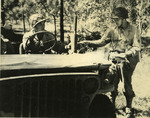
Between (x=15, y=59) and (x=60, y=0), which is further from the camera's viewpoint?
(x=60, y=0)

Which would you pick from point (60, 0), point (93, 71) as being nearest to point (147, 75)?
point (93, 71)

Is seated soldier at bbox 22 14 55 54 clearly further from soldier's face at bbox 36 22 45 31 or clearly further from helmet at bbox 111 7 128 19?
helmet at bbox 111 7 128 19

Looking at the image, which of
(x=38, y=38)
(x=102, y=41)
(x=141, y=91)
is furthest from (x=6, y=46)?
(x=141, y=91)

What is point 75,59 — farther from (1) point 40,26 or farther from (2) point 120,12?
(2) point 120,12

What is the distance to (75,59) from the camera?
3.21 m

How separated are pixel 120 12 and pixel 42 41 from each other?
4.50 ft

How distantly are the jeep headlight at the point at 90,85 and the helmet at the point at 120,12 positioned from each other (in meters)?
1.35

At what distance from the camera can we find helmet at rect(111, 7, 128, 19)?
380 cm

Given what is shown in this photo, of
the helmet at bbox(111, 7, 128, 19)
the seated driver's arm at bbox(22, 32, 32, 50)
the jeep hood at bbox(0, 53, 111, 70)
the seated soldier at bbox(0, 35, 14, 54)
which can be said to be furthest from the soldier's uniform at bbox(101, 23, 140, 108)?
the seated soldier at bbox(0, 35, 14, 54)

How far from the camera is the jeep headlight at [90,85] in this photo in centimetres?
298

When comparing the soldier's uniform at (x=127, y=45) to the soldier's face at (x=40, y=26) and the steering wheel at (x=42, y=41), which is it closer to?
the steering wheel at (x=42, y=41)

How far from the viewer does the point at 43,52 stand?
3.47m

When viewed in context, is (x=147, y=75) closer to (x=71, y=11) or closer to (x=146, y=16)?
(x=146, y=16)

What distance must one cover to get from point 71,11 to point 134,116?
2.00m
